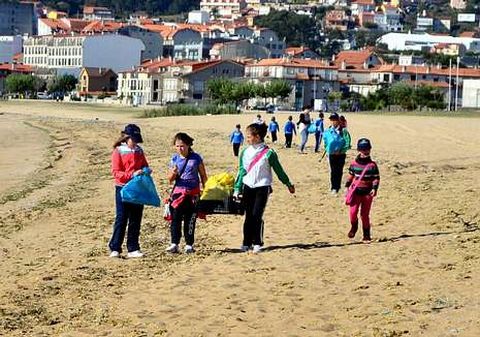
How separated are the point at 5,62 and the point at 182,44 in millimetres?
24565

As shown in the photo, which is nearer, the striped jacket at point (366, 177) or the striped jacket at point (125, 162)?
the striped jacket at point (125, 162)

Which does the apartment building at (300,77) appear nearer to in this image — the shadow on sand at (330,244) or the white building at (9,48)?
the white building at (9,48)

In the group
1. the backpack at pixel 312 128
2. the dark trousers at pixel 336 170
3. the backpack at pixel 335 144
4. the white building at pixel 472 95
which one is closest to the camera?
the dark trousers at pixel 336 170

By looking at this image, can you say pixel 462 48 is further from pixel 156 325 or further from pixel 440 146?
pixel 156 325

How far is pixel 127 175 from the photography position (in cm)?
1037

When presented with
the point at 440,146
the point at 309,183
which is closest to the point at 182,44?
the point at 440,146

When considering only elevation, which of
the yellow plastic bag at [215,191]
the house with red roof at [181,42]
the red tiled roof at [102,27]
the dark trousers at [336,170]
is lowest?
the dark trousers at [336,170]

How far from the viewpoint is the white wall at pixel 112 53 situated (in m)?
134

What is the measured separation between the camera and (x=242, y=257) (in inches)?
406

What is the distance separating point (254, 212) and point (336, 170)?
18.1 ft

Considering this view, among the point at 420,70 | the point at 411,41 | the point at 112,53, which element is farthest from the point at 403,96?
the point at 411,41

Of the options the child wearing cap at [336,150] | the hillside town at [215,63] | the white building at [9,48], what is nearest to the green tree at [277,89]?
the hillside town at [215,63]

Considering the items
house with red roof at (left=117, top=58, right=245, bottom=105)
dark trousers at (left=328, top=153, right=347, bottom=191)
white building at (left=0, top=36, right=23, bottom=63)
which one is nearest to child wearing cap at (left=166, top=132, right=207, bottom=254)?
dark trousers at (left=328, top=153, right=347, bottom=191)

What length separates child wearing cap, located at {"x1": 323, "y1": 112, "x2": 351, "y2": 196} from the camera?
15843 mm
